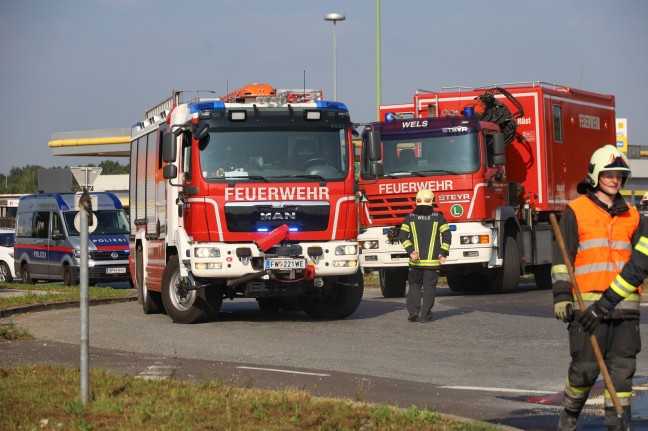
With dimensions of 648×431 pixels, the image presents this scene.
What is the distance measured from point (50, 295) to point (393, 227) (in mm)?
6846

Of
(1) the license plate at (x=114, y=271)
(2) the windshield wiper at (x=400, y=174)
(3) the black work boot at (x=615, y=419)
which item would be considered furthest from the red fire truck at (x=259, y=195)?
(1) the license plate at (x=114, y=271)

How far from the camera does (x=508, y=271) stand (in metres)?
23.5

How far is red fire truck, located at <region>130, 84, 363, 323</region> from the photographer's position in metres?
16.6

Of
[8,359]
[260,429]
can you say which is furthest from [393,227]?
[260,429]

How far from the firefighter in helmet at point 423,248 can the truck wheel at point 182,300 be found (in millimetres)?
2810

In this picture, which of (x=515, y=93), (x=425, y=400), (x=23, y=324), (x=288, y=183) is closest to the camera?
(x=425, y=400)

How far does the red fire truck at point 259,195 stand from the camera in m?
16.6

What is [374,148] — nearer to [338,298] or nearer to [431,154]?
[338,298]

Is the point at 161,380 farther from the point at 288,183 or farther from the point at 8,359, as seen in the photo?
the point at 288,183

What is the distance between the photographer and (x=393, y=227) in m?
22.3

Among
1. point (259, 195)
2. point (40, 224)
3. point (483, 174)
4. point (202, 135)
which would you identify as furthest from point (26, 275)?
point (259, 195)

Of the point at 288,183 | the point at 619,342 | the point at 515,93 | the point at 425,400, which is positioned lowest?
the point at 425,400

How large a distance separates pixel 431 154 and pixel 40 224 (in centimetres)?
1540

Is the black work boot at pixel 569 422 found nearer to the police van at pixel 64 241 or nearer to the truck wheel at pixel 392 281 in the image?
the truck wheel at pixel 392 281
